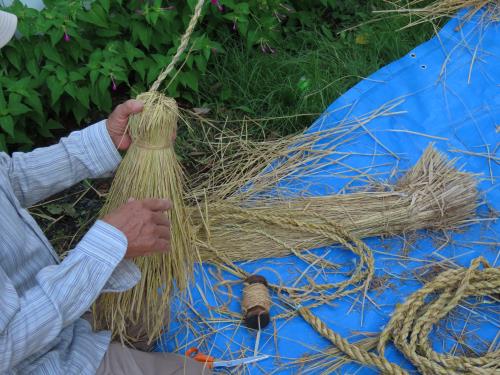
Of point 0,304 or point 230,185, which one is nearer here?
point 0,304

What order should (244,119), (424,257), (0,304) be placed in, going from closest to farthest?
(0,304) → (424,257) → (244,119)

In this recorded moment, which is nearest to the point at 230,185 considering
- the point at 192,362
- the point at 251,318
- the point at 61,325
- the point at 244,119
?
the point at 244,119

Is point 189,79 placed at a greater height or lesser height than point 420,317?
greater

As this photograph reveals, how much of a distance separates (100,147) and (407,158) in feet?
4.55

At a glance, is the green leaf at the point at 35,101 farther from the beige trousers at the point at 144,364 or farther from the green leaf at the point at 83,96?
the beige trousers at the point at 144,364

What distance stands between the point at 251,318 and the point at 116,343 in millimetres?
465

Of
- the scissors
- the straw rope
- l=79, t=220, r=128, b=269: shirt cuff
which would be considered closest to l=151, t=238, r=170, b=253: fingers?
l=79, t=220, r=128, b=269: shirt cuff

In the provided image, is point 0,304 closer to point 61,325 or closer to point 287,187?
point 61,325

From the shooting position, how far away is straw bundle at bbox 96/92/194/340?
164 centimetres

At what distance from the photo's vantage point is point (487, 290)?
2.04 meters

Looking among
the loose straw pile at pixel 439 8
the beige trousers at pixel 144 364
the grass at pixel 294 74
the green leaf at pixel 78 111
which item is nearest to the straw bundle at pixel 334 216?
the beige trousers at pixel 144 364

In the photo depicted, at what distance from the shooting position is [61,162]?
69.9 inches

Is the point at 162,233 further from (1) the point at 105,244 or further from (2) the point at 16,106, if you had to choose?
(2) the point at 16,106

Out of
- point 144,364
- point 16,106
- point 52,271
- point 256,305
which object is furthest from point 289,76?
point 52,271
